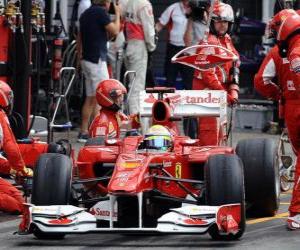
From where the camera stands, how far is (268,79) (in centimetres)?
1273

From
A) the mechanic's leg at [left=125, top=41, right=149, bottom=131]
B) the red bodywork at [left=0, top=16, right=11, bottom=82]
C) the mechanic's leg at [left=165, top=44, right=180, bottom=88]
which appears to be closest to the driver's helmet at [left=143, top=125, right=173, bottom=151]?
the red bodywork at [left=0, top=16, right=11, bottom=82]

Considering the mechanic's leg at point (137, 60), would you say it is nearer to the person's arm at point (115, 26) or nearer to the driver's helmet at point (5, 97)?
the person's arm at point (115, 26)

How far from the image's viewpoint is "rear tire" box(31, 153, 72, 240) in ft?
36.1

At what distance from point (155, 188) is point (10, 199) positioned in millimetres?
2010

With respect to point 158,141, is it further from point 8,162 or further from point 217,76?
point 217,76

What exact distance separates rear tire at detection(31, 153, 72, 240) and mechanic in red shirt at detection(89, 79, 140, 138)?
334cm

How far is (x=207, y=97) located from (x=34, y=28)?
505 cm

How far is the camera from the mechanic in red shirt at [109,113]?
47.8 feet

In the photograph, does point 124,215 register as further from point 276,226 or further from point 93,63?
point 93,63

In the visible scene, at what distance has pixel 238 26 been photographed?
2306 cm

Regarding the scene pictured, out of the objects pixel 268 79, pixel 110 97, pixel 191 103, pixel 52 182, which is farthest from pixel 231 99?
pixel 52 182

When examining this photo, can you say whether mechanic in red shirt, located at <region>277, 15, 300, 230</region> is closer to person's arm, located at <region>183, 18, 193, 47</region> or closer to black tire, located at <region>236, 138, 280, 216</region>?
black tire, located at <region>236, 138, 280, 216</region>

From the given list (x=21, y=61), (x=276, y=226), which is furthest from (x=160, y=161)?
(x=21, y=61)

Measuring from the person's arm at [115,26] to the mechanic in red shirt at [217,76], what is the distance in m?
4.02
